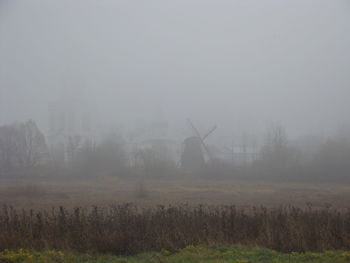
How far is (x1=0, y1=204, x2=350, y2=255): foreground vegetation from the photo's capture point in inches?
389

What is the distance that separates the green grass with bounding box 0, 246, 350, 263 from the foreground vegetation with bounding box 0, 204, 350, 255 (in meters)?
0.66

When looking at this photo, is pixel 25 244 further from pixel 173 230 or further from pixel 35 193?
pixel 35 193

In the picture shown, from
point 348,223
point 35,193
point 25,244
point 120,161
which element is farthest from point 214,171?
point 25,244

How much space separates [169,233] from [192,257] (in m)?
2.01

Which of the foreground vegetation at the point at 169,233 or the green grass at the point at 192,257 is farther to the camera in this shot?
the foreground vegetation at the point at 169,233

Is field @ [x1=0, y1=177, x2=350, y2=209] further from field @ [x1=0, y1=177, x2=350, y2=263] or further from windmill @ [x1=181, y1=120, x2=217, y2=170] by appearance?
windmill @ [x1=181, y1=120, x2=217, y2=170]

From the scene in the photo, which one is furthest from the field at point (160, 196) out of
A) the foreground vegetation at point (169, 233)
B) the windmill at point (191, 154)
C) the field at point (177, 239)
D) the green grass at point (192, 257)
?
the windmill at point (191, 154)

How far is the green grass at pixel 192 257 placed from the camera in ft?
27.0

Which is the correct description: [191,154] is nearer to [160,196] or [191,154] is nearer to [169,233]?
[160,196]

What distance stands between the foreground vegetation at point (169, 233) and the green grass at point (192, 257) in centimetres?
66

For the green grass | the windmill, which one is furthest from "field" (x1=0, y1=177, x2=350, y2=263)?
the windmill

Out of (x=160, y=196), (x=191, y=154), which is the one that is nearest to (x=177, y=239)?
(x=160, y=196)

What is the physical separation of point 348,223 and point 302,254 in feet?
13.5

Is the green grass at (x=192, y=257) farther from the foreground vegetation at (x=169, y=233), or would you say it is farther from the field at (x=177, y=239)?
the foreground vegetation at (x=169, y=233)
